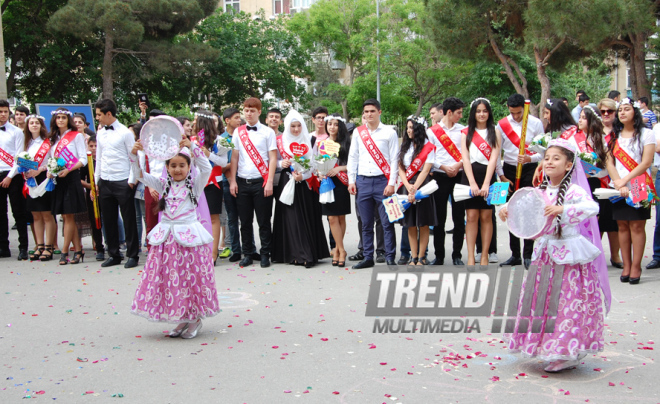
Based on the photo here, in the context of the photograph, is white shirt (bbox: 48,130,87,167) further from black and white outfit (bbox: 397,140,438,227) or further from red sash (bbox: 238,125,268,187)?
black and white outfit (bbox: 397,140,438,227)

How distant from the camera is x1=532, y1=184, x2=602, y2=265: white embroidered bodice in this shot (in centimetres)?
457

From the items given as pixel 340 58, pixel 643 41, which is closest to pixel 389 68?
pixel 340 58

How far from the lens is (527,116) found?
7.88 metres

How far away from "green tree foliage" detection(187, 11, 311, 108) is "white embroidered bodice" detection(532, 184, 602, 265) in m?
30.8

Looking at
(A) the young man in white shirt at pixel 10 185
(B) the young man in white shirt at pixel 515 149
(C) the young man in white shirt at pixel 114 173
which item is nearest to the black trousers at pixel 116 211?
(C) the young man in white shirt at pixel 114 173

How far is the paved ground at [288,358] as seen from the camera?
169 inches

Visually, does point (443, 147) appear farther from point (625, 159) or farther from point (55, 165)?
point (55, 165)

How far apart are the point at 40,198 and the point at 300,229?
3496 mm

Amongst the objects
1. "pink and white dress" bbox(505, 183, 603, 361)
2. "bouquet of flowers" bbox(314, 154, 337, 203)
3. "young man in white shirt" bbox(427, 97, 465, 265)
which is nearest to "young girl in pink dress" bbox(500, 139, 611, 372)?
"pink and white dress" bbox(505, 183, 603, 361)

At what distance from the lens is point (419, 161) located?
8.30 meters

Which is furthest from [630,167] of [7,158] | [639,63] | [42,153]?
[639,63]

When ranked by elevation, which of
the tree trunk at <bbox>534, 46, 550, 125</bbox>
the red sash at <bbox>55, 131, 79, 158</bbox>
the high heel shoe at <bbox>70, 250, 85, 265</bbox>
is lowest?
the high heel shoe at <bbox>70, 250, 85, 265</bbox>

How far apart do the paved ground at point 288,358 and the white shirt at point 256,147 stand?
6.86ft

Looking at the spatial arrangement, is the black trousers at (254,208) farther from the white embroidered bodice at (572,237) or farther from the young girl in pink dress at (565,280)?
the white embroidered bodice at (572,237)
